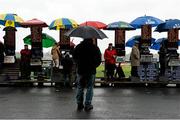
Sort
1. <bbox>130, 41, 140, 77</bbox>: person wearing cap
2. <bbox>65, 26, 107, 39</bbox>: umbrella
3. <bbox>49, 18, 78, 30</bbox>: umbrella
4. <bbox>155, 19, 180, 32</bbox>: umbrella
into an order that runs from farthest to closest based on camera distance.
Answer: <bbox>49, 18, 78, 30</bbox>: umbrella < <bbox>130, 41, 140, 77</bbox>: person wearing cap < <bbox>155, 19, 180, 32</bbox>: umbrella < <bbox>65, 26, 107, 39</bbox>: umbrella

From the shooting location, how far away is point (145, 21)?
2062 cm

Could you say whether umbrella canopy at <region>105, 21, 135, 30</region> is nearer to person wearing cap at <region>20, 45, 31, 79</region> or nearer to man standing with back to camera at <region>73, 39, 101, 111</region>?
person wearing cap at <region>20, 45, 31, 79</region>

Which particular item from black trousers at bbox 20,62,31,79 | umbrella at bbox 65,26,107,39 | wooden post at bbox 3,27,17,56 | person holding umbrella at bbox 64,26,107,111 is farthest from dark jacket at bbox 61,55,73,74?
person holding umbrella at bbox 64,26,107,111

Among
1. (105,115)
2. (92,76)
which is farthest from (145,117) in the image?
(92,76)

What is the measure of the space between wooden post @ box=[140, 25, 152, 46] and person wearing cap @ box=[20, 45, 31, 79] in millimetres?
4777

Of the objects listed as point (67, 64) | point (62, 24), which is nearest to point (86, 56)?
point (67, 64)

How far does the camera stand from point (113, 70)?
20.9 m

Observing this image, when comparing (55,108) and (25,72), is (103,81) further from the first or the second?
(55,108)

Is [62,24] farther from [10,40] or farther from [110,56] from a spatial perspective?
[110,56]

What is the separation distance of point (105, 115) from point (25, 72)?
1008cm

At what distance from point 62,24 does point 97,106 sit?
8.23 meters

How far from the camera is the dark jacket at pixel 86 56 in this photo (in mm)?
12336

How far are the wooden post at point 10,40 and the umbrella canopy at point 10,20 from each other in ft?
0.69

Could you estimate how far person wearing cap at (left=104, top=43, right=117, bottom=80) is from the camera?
20.6 metres
